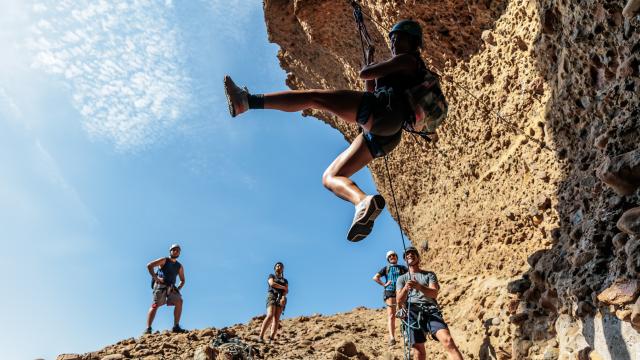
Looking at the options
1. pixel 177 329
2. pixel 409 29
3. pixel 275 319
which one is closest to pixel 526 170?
pixel 409 29

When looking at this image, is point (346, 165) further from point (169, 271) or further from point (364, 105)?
point (169, 271)

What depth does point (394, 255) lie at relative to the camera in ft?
25.7

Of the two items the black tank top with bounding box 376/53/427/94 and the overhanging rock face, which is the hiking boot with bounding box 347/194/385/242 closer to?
the black tank top with bounding box 376/53/427/94

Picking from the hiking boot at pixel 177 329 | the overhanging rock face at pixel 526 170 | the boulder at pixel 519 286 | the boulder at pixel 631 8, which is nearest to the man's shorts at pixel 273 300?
the hiking boot at pixel 177 329

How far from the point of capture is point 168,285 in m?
8.22

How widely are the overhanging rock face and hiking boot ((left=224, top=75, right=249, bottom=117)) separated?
8.35 feet

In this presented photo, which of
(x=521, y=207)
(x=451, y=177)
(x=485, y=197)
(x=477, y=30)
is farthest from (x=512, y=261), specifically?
(x=477, y=30)

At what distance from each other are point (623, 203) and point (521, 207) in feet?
8.87

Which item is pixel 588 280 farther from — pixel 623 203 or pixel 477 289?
pixel 477 289

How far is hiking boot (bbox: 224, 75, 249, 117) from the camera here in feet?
11.0

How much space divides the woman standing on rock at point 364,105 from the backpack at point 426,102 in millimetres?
39

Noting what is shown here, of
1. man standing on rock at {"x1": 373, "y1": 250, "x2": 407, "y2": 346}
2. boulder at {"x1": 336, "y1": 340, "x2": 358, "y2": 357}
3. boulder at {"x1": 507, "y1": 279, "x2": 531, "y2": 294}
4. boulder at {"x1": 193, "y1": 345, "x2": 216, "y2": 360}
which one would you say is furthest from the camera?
man standing on rock at {"x1": 373, "y1": 250, "x2": 407, "y2": 346}

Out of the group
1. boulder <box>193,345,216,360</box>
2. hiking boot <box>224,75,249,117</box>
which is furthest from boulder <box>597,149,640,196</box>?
boulder <box>193,345,216,360</box>

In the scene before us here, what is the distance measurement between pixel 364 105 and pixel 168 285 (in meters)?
5.99
